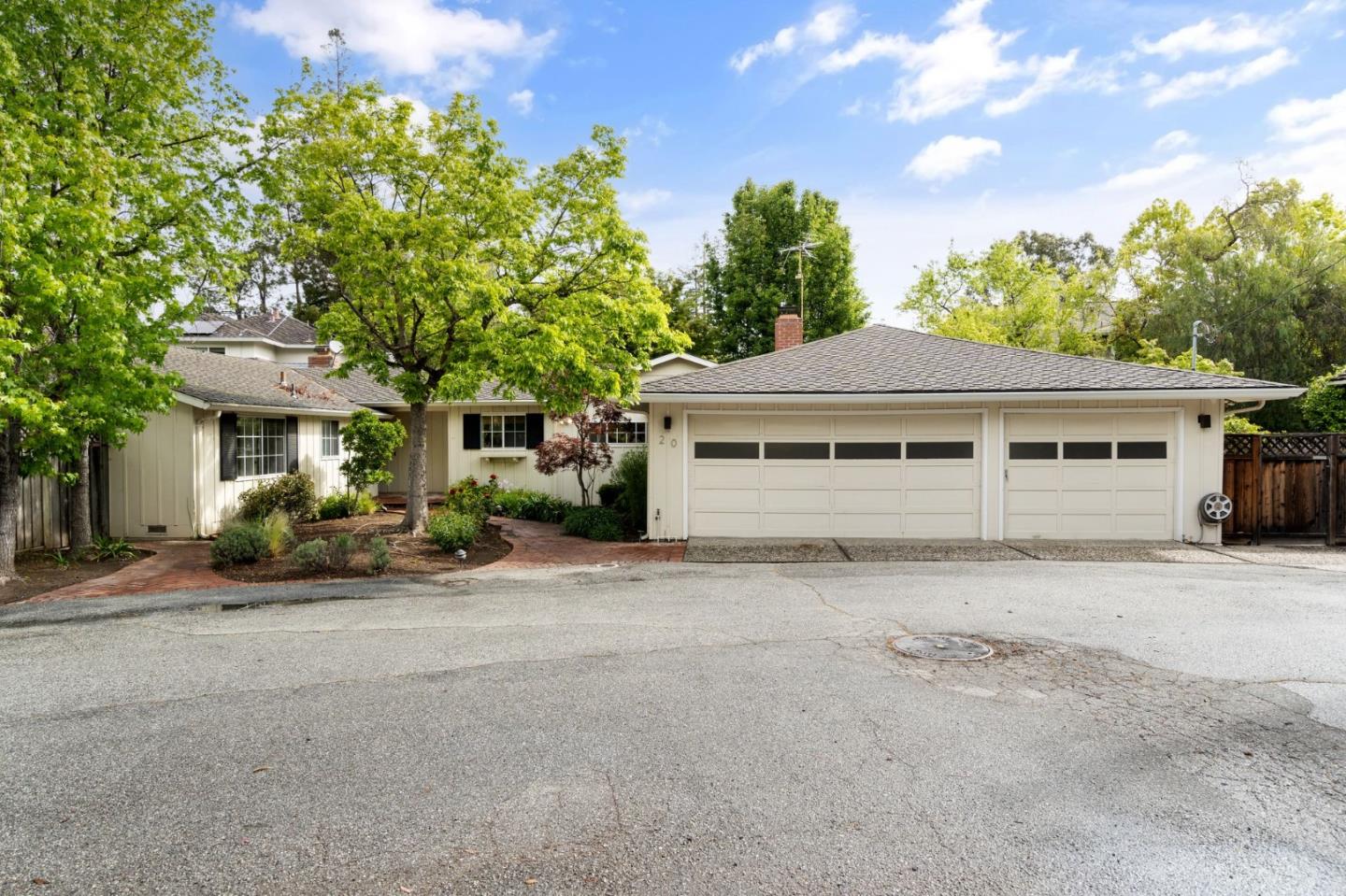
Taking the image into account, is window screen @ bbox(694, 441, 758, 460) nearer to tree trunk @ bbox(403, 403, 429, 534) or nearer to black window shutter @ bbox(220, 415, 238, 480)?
tree trunk @ bbox(403, 403, 429, 534)

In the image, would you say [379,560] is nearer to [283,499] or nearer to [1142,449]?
[283,499]

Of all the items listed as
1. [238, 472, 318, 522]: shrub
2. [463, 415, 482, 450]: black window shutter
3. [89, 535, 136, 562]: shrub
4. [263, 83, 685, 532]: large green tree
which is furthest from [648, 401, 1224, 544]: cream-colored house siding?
[89, 535, 136, 562]: shrub

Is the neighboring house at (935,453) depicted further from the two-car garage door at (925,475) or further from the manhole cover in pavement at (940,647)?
the manhole cover in pavement at (940,647)

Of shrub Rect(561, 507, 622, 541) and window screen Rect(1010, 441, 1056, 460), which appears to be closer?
window screen Rect(1010, 441, 1056, 460)

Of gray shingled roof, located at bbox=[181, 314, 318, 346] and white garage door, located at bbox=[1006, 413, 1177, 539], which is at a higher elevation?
gray shingled roof, located at bbox=[181, 314, 318, 346]

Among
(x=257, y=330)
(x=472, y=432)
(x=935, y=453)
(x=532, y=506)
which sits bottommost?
(x=532, y=506)

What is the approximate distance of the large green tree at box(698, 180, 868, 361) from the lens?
29172 mm

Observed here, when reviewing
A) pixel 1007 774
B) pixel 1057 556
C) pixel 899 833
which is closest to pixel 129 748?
pixel 899 833

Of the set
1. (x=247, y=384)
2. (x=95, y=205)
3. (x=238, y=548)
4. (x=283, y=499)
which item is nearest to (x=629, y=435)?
(x=283, y=499)

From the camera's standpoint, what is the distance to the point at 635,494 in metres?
13.3

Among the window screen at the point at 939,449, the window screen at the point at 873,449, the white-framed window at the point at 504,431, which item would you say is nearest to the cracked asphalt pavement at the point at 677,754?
the window screen at the point at 939,449

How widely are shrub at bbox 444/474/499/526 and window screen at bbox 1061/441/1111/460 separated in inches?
398

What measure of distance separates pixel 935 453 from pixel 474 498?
8861 mm

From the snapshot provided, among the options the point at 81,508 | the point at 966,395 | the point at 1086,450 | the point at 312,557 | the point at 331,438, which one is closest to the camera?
the point at 312,557
